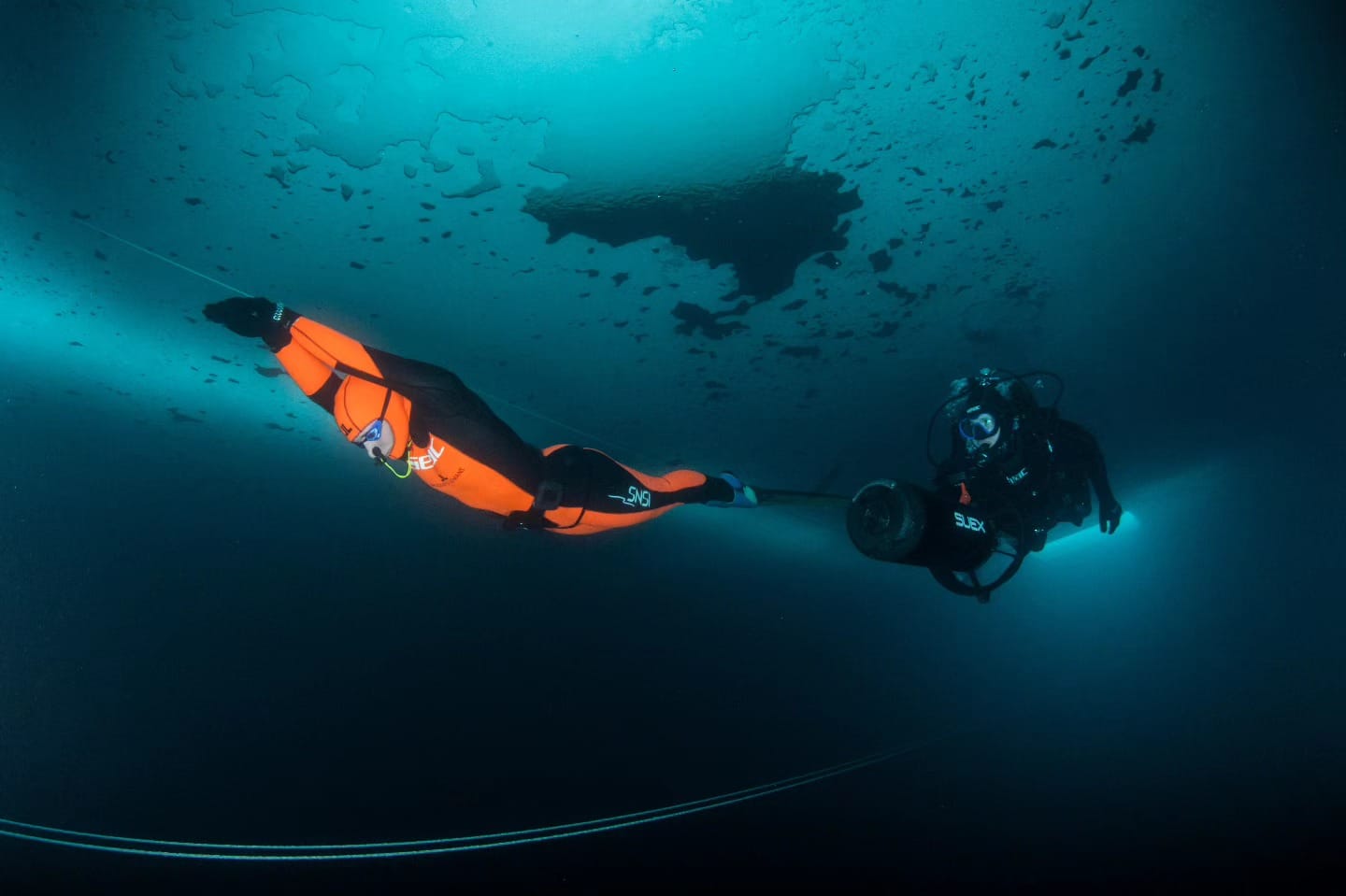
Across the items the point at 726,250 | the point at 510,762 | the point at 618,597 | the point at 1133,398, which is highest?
the point at 1133,398

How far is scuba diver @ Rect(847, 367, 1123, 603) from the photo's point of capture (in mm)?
2857

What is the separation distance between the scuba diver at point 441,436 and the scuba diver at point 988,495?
4.87ft

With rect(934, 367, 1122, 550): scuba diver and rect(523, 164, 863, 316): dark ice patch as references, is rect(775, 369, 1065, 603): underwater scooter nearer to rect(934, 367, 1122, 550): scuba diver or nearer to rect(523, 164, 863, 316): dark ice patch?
rect(934, 367, 1122, 550): scuba diver

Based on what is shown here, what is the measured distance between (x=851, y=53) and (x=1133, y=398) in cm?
697

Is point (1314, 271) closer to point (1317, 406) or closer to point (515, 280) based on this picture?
point (1317, 406)

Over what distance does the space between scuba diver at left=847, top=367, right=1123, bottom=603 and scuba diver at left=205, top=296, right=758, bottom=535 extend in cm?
149

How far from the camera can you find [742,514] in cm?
834

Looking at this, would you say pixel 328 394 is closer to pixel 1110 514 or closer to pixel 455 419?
pixel 455 419

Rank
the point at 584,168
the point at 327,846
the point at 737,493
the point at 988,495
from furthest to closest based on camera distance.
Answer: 1. the point at 737,493
2. the point at 988,495
3. the point at 327,846
4. the point at 584,168

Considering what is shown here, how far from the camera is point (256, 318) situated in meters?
1.91

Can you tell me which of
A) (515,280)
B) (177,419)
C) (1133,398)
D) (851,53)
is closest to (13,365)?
(177,419)

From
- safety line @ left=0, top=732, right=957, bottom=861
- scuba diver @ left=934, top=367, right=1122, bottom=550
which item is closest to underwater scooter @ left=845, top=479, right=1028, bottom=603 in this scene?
scuba diver @ left=934, top=367, right=1122, bottom=550

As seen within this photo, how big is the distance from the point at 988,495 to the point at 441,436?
345 centimetres

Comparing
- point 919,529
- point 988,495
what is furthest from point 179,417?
point 988,495
